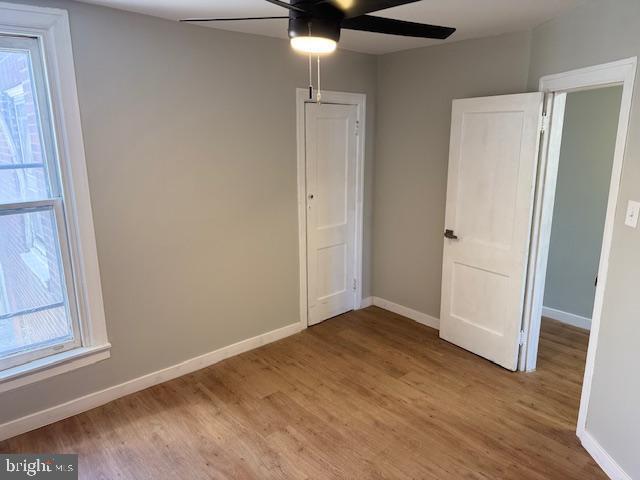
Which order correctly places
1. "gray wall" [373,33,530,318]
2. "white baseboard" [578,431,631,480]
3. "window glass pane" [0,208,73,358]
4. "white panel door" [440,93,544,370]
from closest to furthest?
"white baseboard" [578,431,631,480]
"window glass pane" [0,208,73,358]
"white panel door" [440,93,544,370]
"gray wall" [373,33,530,318]

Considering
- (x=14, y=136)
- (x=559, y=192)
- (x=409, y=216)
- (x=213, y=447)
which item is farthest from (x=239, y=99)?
(x=559, y=192)

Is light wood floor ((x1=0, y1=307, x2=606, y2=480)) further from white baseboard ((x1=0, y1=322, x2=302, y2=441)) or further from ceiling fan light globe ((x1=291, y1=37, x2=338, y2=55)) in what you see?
ceiling fan light globe ((x1=291, y1=37, x2=338, y2=55))

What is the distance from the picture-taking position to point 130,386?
2822mm

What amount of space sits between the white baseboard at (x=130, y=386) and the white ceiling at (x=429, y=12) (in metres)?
2.27

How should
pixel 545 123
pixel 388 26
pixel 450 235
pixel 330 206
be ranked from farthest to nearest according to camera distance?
pixel 330 206, pixel 450 235, pixel 545 123, pixel 388 26

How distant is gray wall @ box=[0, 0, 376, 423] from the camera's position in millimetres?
2475

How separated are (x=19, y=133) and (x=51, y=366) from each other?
4.30 feet

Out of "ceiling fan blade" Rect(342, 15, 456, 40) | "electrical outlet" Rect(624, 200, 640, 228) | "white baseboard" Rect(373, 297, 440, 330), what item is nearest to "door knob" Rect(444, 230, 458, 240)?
"white baseboard" Rect(373, 297, 440, 330)

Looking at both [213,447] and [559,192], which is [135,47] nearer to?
[213,447]

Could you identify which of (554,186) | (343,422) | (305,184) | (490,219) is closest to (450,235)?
(490,219)

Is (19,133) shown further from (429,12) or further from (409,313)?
(409,313)

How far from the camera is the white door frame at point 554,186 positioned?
205cm

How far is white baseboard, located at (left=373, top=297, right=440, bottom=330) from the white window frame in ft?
8.27

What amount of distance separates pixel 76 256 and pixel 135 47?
50.1 inches
